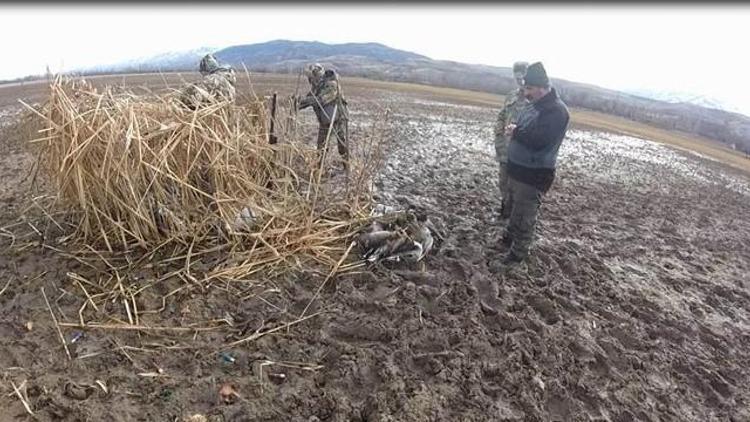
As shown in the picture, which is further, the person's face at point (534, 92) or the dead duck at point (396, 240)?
the dead duck at point (396, 240)

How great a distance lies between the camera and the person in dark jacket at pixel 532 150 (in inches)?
181

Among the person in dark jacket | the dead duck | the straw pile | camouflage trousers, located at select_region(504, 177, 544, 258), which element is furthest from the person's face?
the straw pile

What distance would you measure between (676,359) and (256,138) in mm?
4038

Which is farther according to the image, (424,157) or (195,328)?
(424,157)

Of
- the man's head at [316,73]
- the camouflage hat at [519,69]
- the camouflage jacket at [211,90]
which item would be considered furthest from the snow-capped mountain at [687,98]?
the camouflage jacket at [211,90]

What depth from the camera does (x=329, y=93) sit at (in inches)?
274

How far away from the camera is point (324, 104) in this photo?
6.97 m

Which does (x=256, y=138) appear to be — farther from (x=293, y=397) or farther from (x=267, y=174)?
(x=293, y=397)

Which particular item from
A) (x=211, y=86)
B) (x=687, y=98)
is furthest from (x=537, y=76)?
(x=687, y=98)

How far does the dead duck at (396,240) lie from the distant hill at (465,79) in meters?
2.46

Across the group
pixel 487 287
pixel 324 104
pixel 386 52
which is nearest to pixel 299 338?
pixel 487 287

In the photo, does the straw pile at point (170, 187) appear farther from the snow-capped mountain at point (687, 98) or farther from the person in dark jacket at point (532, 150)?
the snow-capped mountain at point (687, 98)

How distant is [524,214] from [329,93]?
3274 millimetres

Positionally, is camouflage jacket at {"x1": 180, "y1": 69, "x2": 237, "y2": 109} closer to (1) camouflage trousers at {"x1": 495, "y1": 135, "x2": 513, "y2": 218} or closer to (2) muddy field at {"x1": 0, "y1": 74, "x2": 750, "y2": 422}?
(2) muddy field at {"x1": 0, "y1": 74, "x2": 750, "y2": 422}
